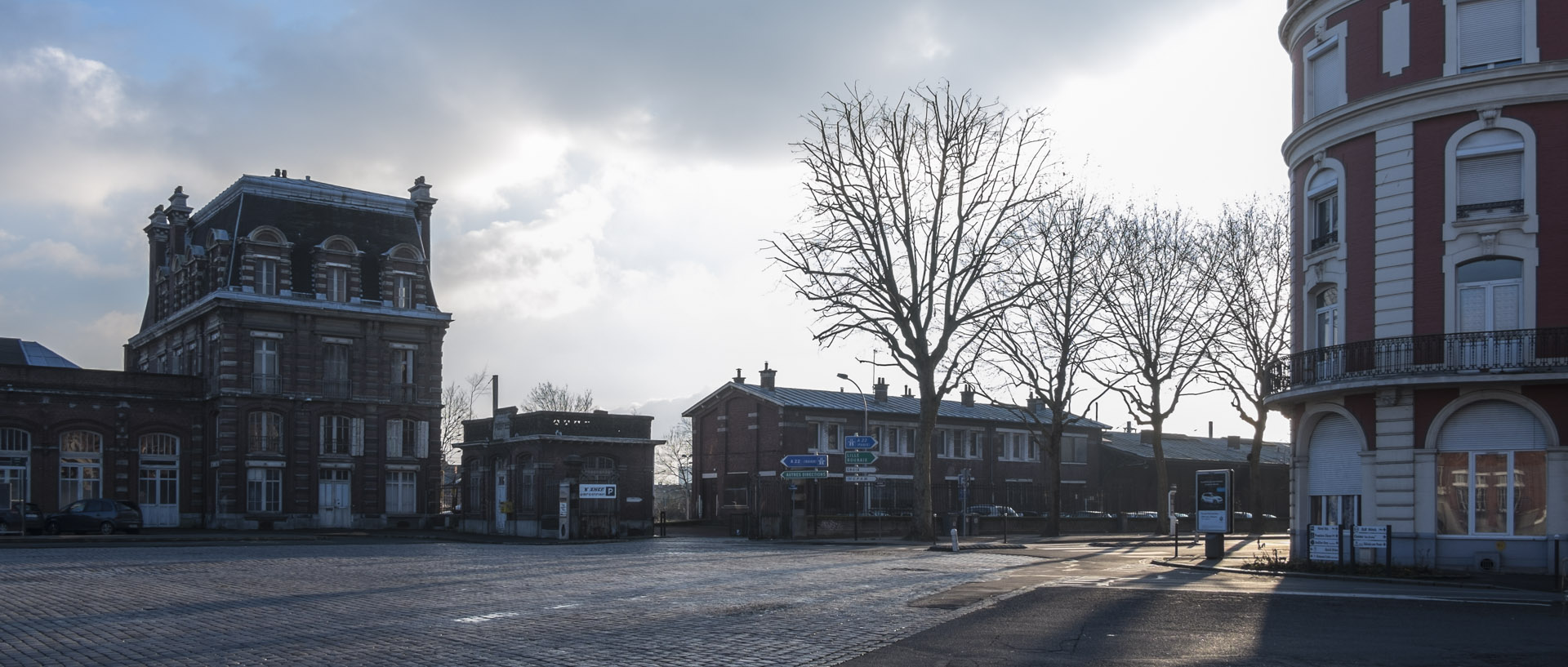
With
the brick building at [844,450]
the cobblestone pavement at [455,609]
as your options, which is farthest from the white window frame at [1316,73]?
the brick building at [844,450]

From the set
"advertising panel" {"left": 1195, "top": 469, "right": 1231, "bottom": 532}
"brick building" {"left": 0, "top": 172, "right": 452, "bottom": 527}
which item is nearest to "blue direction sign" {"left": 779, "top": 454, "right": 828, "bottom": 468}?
"advertising panel" {"left": 1195, "top": 469, "right": 1231, "bottom": 532}

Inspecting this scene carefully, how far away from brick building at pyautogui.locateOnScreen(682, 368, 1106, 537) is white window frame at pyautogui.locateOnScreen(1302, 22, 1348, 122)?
3109 centimetres

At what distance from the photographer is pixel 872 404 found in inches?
2660

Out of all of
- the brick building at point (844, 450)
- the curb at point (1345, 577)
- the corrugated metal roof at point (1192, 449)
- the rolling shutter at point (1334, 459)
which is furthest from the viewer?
the corrugated metal roof at point (1192, 449)

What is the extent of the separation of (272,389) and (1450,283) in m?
44.0

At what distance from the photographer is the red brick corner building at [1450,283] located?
24547mm

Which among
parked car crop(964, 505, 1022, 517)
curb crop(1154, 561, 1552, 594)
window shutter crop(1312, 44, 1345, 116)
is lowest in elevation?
parked car crop(964, 505, 1022, 517)

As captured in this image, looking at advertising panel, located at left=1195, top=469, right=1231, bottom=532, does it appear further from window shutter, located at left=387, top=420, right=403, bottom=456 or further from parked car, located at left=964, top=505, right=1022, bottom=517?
window shutter, located at left=387, top=420, right=403, bottom=456

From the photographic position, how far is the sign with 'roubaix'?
147ft

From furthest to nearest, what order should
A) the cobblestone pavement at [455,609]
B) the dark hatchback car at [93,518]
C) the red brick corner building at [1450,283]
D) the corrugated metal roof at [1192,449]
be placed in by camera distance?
the corrugated metal roof at [1192,449], the dark hatchback car at [93,518], the red brick corner building at [1450,283], the cobblestone pavement at [455,609]

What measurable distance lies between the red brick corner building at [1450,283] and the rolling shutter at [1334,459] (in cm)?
5

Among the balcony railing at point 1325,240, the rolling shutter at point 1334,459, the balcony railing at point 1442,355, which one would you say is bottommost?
the rolling shutter at point 1334,459

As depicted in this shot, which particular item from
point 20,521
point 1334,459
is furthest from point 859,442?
point 20,521

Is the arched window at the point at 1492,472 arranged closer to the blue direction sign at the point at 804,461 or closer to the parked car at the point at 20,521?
the blue direction sign at the point at 804,461
